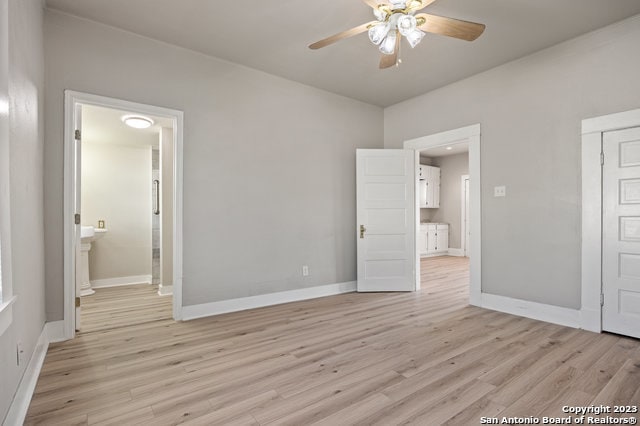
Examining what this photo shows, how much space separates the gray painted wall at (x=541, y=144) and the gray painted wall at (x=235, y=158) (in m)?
1.80

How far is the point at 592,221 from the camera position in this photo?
312cm

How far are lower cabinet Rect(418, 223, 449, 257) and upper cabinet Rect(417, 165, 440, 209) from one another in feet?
2.10

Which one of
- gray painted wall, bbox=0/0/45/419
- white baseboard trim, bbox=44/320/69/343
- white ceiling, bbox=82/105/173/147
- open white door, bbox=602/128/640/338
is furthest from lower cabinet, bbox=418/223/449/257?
gray painted wall, bbox=0/0/45/419

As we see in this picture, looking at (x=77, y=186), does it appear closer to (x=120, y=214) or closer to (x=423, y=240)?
(x=120, y=214)

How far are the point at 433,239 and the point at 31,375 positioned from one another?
27.0 feet

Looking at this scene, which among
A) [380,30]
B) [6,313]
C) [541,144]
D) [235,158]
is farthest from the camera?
[235,158]

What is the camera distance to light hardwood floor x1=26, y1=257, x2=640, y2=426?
1.82 m

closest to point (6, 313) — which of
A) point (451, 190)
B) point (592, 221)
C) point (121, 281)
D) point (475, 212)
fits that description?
point (475, 212)

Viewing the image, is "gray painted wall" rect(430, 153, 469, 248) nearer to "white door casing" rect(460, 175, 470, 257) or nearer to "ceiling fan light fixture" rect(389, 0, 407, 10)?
"white door casing" rect(460, 175, 470, 257)

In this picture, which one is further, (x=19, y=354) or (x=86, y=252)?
(x=86, y=252)

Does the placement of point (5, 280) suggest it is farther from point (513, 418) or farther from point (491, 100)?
point (491, 100)

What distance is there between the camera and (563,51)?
3.31 m

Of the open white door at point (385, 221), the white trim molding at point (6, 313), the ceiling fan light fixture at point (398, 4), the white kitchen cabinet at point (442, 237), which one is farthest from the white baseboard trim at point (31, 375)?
the white kitchen cabinet at point (442, 237)

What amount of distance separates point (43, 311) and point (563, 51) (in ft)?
17.6
